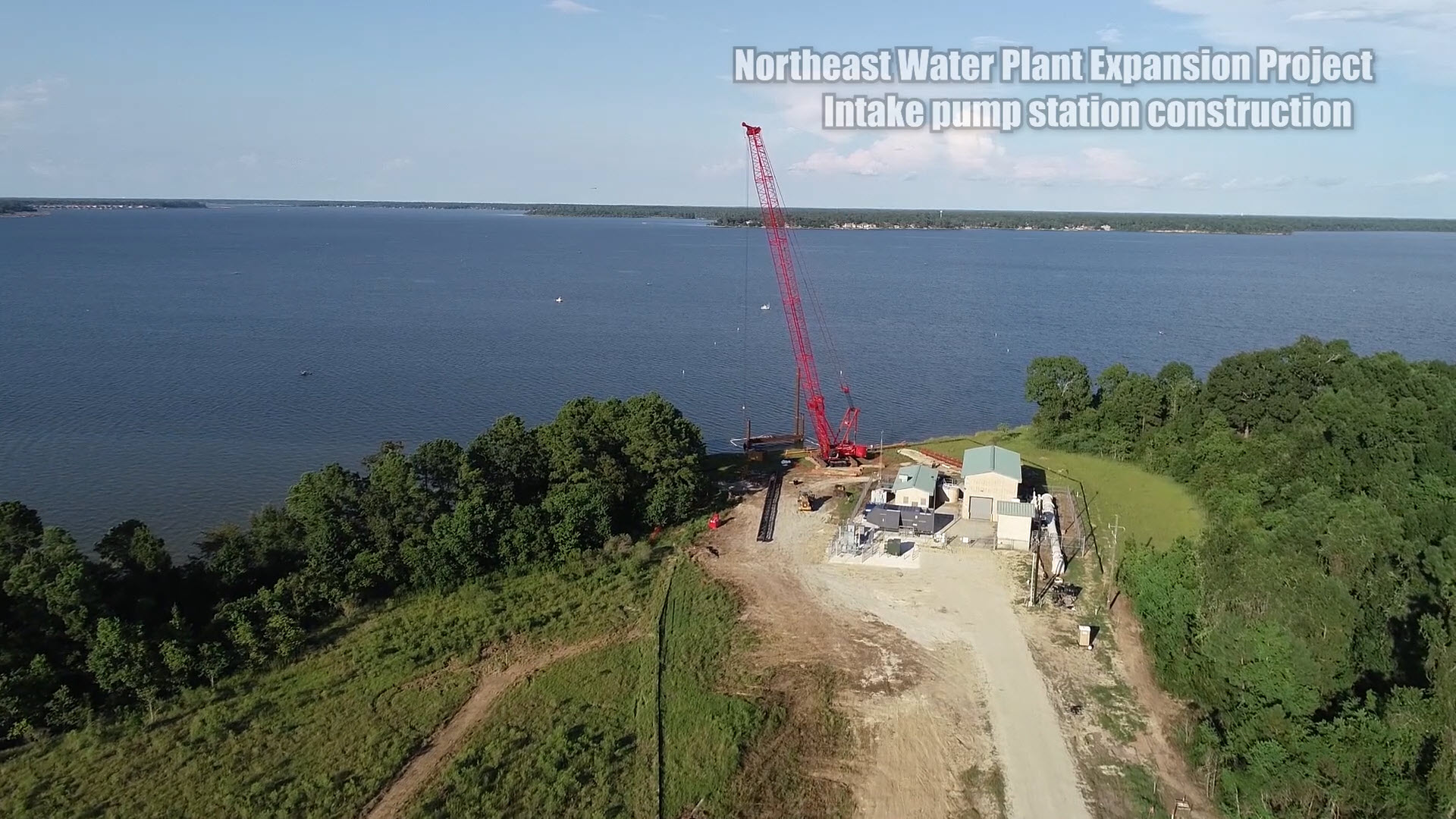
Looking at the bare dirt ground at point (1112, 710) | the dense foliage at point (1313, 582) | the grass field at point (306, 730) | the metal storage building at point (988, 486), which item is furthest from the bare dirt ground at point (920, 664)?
the grass field at point (306, 730)

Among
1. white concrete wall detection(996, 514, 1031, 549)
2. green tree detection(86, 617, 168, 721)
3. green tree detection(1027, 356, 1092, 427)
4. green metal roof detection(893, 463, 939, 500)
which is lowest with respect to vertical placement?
green tree detection(86, 617, 168, 721)

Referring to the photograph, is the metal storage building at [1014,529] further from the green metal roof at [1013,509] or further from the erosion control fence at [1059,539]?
the erosion control fence at [1059,539]

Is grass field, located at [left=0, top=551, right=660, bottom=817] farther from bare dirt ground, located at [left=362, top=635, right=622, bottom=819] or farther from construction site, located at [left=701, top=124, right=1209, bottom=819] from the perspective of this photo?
construction site, located at [left=701, top=124, right=1209, bottom=819]

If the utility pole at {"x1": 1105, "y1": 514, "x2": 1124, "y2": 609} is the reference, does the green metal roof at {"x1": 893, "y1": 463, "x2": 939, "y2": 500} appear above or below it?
above

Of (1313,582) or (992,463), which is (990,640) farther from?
(992,463)

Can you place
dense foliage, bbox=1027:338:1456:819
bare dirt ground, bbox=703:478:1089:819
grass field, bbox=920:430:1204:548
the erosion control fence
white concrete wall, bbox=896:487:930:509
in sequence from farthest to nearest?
white concrete wall, bbox=896:487:930:509, grass field, bbox=920:430:1204:548, the erosion control fence, bare dirt ground, bbox=703:478:1089:819, dense foliage, bbox=1027:338:1456:819

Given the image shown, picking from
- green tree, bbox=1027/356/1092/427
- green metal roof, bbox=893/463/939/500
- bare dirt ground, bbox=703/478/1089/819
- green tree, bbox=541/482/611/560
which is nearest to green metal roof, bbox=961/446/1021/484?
green metal roof, bbox=893/463/939/500

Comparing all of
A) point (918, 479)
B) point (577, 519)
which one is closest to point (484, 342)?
point (577, 519)
